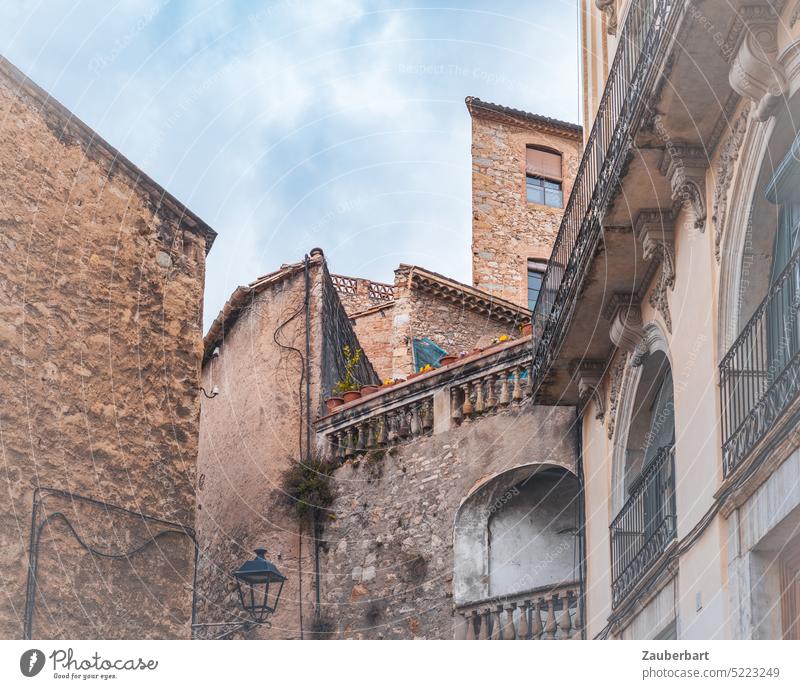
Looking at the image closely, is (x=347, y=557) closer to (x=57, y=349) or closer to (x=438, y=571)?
(x=438, y=571)

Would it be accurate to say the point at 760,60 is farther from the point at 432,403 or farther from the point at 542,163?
the point at 542,163

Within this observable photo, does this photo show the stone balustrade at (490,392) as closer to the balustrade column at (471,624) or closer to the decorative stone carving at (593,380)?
the balustrade column at (471,624)

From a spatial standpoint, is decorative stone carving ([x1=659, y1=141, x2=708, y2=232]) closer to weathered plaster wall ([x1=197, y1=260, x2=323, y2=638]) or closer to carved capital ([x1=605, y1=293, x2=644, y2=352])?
carved capital ([x1=605, y1=293, x2=644, y2=352])

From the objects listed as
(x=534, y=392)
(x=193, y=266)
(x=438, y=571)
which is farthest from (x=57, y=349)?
(x=438, y=571)

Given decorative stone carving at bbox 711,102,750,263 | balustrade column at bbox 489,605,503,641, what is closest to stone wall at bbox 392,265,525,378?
balustrade column at bbox 489,605,503,641

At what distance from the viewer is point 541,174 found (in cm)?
3475

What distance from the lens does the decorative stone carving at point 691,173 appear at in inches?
424

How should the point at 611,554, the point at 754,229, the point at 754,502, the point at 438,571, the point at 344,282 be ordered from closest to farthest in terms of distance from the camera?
the point at 754,502
the point at 754,229
the point at 611,554
the point at 438,571
the point at 344,282

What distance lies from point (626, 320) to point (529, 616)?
4255 mm

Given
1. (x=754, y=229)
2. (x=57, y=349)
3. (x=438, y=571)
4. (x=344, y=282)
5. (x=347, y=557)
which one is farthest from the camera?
(x=344, y=282)

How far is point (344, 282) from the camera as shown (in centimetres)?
3241

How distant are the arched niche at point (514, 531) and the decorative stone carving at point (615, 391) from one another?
3524 millimetres

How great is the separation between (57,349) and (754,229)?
5.74m

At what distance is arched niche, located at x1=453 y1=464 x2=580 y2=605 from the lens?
17453 millimetres
